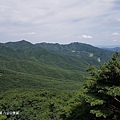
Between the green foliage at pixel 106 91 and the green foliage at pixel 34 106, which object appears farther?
the green foliage at pixel 34 106

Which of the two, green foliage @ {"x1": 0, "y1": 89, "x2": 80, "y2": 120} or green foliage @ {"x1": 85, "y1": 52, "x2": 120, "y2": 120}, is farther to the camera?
green foliage @ {"x1": 0, "y1": 89, "x2": 80, "y2": 120}

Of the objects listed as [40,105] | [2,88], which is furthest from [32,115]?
[2,88]

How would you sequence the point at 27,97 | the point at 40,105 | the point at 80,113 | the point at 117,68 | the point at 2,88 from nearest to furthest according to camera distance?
1. the point at 117,68
2. the point at 80,113
3. the point at 40,105
4. the point at 27,97
5. the point at 2,88

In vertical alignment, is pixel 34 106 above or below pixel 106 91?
below

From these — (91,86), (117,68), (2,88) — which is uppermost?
(117,68)

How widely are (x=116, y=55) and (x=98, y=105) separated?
13.9ft

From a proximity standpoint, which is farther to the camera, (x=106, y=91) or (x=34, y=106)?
(x=34, y=106)

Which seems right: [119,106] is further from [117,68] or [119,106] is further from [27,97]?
[27,97]

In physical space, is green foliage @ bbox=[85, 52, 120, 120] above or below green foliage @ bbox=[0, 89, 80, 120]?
above

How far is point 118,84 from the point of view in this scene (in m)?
18.2

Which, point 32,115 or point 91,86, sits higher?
point 91,86

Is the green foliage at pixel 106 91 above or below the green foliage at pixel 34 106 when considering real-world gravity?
above

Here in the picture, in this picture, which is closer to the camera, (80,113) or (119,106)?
(119,106)

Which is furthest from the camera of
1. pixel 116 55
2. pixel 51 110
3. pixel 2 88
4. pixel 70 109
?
pixel 2 88
